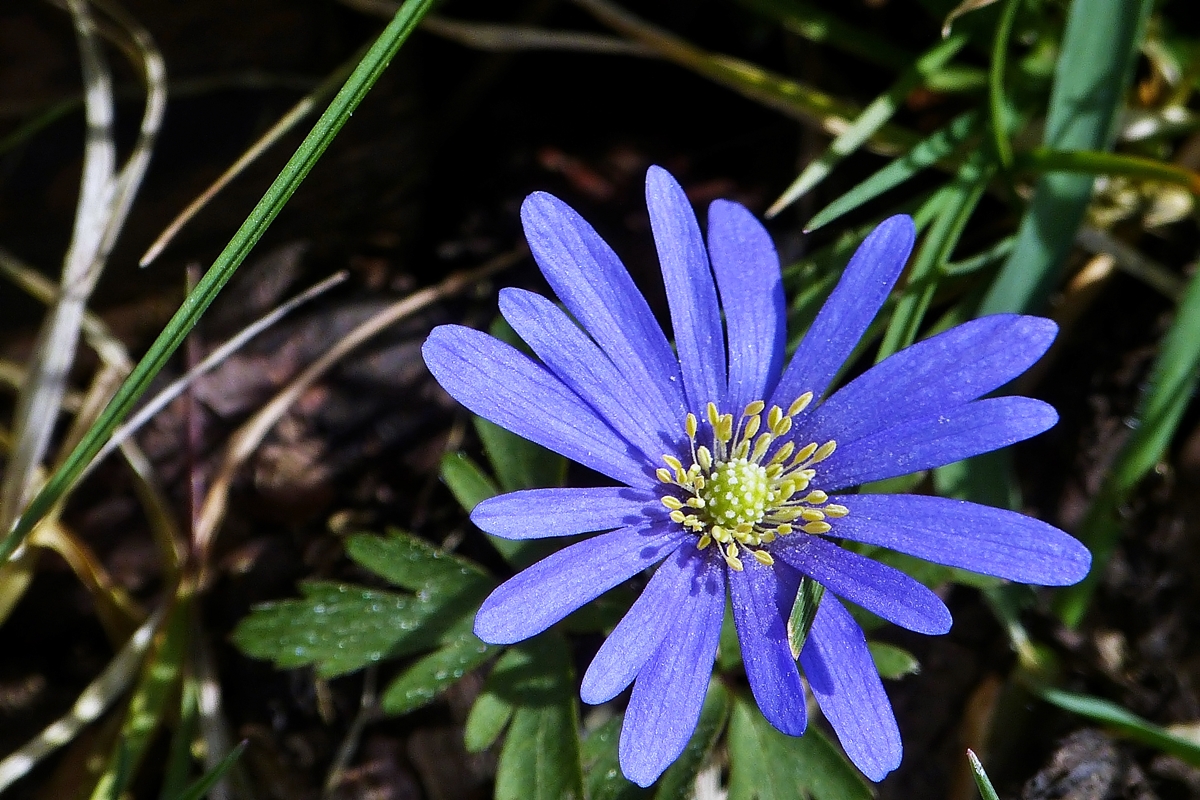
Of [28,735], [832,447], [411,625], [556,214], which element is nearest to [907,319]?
[832,447]

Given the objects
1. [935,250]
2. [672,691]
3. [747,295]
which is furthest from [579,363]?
[935,250]

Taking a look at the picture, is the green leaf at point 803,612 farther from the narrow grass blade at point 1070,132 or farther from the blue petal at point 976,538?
the narrow grass blade at point 1070,132

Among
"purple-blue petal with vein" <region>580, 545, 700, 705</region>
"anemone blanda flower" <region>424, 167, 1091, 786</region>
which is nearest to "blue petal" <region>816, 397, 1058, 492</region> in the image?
"anemone blanda flower" <region>424, 167, 1091, 786</region>

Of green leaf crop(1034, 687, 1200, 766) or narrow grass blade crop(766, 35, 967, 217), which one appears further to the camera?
narrow grass blade crop(766, 35, 967, 217)

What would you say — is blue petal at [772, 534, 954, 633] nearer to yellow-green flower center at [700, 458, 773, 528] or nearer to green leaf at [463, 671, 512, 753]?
yellow-green flower center at [700, 458, 773, 528]

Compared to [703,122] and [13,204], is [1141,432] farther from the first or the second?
[13,204]

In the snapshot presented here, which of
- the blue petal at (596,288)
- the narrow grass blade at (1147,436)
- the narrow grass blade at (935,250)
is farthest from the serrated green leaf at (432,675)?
the narrow grass blade at (1147,436)
